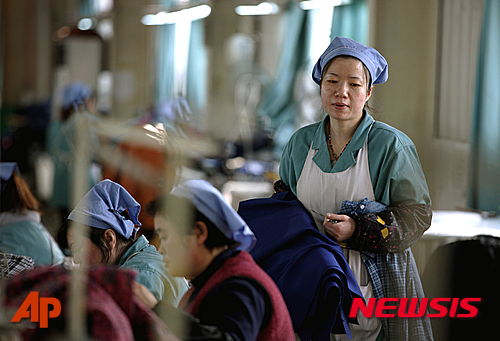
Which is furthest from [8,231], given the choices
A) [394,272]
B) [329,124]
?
[394,272]

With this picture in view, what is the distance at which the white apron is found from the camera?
128 cm

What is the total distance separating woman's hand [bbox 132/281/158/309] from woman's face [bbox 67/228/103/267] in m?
0.24

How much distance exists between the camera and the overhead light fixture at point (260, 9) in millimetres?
4488

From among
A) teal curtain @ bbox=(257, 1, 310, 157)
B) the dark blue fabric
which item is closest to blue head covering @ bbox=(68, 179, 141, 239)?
the dark blue fabric

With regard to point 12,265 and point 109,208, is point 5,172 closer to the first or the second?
point 12,265

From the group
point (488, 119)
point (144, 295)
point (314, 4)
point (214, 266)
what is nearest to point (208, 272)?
point (214, 266)

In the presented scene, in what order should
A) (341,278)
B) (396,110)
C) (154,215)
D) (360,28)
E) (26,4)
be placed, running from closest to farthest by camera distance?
(154,215) < (341,278) < (396,110) < (360,28) < (26,4)

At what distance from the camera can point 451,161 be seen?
2.02 meters

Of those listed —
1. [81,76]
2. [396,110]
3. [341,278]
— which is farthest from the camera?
[81,76]

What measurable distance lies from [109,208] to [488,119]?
146 centimetres

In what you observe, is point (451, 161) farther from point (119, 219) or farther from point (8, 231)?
point (8, 231)

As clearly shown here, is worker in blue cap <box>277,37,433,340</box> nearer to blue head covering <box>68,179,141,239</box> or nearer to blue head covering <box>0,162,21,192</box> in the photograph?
blue head covering <box>68,179,141,239</box>

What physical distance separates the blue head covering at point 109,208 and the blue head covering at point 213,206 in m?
0.36

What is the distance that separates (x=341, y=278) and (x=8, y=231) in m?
1.19
